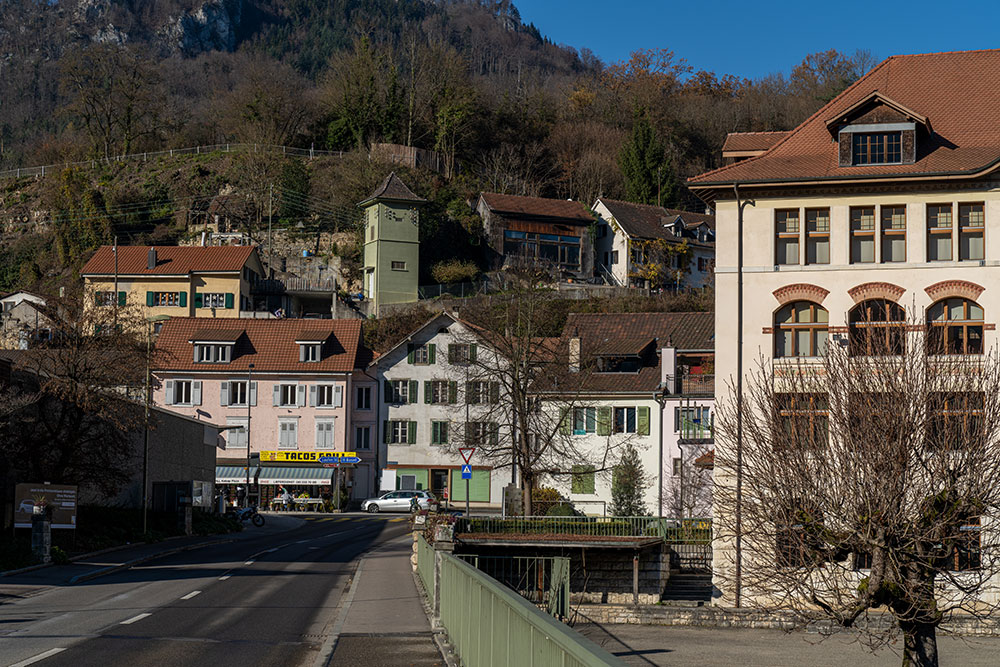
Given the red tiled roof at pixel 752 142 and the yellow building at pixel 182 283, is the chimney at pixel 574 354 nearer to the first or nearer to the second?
the red tiled roof at pixel 752 142

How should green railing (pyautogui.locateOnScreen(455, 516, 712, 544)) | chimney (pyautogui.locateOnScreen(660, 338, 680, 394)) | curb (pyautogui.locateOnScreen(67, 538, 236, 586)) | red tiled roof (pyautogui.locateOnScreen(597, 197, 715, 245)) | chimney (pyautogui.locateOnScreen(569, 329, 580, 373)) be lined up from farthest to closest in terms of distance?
red tiled roof (pyautogui.locateOnScreen(597, 197, 715, 245)) → chimney (pyautogui.locateOnScreen(569, 329, 580, 373)) → chimney (pyautogui.locateOnScreen(660, 338, 680, 394)) → green railing (pyautogui.locateOnScreen(455, 516, 712, 544)) → curb (pyautogui.locateOnScreen(67, 538, 236, 586))

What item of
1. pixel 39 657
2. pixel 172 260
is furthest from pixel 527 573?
pixel 172 260

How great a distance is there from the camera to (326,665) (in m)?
17.3

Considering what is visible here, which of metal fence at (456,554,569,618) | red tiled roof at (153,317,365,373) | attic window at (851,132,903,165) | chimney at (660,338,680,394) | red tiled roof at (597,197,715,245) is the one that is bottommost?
metal fence at (456,554,569,618)

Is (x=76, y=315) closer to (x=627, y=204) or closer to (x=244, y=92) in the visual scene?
(x=627, y=204)

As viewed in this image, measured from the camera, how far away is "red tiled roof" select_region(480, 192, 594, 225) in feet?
320

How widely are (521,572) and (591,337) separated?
102 ft

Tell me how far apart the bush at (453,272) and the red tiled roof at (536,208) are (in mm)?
5740

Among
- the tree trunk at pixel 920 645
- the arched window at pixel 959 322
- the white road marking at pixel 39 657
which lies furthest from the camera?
the arched window at pixel 959 322

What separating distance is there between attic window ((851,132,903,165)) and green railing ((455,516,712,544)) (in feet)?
44.3

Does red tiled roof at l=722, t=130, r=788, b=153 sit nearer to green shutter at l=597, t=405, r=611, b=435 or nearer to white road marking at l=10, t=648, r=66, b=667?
green shutter at l=597, t=405, r=611, b=435

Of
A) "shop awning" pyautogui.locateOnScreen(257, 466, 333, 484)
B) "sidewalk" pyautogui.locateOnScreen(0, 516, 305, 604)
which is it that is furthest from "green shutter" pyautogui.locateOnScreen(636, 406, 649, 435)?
"shop awning" pyautogui.locateOnScreen(257, 466, 333, 484)

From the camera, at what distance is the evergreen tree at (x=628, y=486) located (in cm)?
5881

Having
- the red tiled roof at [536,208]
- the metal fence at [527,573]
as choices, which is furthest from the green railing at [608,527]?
the red tiled roof at [536,208]
